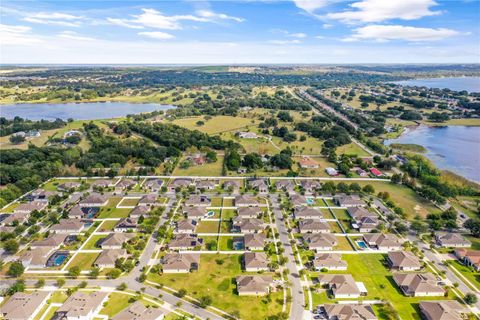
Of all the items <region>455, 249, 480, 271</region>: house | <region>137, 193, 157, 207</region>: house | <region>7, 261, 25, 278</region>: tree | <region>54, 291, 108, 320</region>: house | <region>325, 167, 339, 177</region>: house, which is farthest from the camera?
<region>325, 167, 339, 177</region>: house

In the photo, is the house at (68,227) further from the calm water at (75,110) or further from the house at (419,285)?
the calm water at (75,110)

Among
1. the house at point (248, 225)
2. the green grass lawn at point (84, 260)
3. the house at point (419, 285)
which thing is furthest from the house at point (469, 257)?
the green grass lawn at point (84, 260)

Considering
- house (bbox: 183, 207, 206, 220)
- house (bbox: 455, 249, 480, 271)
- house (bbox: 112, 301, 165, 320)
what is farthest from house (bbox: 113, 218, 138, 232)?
house (bbox: 455, 249, 480, 271)

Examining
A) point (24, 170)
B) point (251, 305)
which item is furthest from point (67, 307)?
point (24, 170)

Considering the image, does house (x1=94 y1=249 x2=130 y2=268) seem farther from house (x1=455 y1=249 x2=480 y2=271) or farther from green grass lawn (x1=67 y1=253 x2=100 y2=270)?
house (x1=455 y1=249 x2=480 y2=271)

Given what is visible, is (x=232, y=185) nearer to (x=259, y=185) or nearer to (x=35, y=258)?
(x=259, y=185)

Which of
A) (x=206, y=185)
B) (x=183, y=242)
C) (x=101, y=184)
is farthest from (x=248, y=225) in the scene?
(x=101, y=184)
